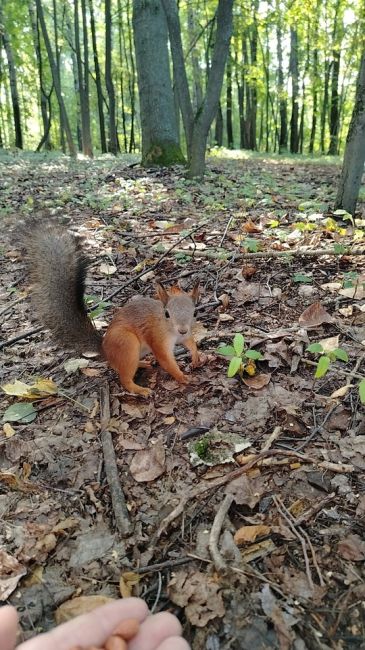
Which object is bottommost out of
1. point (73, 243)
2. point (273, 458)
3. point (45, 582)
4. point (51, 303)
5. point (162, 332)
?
point (45, 582)

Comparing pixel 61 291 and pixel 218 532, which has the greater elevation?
pixel 61 291

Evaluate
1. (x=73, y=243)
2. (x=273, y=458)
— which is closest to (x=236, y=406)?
(x=273, y=458)

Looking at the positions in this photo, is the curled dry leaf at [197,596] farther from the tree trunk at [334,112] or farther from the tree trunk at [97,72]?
the tree trunk at [334,112]

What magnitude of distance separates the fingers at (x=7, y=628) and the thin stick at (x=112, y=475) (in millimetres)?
540

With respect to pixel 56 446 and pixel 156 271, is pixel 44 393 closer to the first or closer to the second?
pixel 56 446

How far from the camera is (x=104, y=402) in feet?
8.67

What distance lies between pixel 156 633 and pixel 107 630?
160 millimetres

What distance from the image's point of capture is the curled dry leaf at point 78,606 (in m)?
1.61

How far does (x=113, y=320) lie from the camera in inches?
110

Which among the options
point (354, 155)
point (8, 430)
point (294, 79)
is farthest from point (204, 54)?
point (8, 430)

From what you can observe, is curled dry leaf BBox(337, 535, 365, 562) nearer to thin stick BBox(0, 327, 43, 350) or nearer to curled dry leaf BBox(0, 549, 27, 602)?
curled dry leaf BBox(0, 549, 27, 602)

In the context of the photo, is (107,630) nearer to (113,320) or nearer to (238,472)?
(238,472)

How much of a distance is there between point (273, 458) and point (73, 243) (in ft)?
5.75

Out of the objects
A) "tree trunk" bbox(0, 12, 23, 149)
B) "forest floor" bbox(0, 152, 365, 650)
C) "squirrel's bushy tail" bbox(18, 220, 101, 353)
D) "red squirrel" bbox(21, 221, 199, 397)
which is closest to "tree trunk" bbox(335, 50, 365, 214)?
"forest floor" bbox(0, 152, 365, 650)
